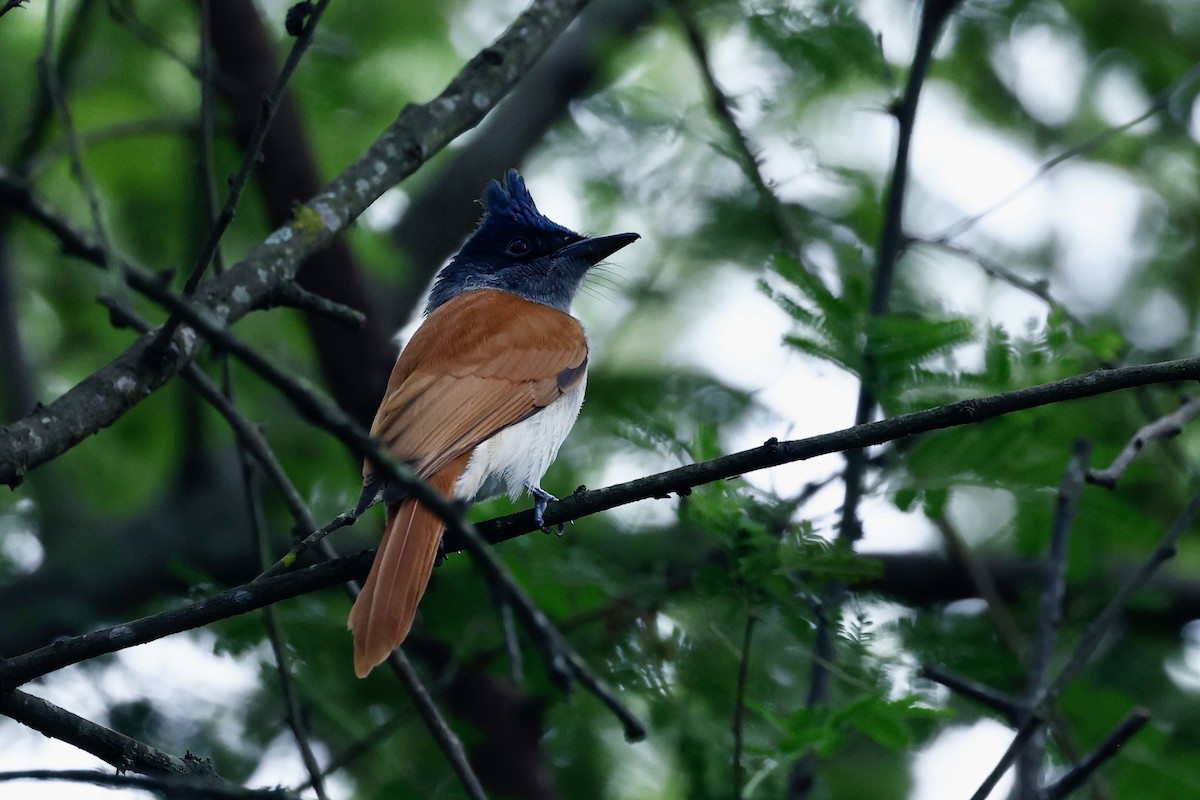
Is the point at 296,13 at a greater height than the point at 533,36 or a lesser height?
lesser

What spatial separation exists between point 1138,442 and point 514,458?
2199 millimetres

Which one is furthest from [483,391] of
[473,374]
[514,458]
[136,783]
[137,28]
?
[136,783]

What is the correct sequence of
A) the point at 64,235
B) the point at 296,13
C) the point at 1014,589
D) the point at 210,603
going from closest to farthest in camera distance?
the point at 64,235, the point at 210,603, the point at 296,13, the point at 1014,589

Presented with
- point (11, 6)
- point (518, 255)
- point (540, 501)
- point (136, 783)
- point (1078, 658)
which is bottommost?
point (1078, 658)

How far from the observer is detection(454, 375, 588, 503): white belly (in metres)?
4.55

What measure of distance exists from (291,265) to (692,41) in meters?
2.78

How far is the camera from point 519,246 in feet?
20.9

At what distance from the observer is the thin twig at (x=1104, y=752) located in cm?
294

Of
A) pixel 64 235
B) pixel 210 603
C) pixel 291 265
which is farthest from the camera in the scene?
pixel 291 265

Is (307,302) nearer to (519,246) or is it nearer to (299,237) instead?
(299,237)

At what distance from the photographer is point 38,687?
5688 millimetres

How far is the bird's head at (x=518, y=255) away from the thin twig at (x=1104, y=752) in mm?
3545

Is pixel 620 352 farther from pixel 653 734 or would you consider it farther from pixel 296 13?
pixel 296 13

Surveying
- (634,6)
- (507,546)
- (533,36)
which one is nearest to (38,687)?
(507,546)
